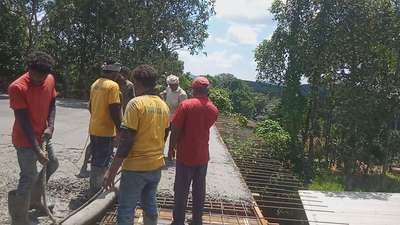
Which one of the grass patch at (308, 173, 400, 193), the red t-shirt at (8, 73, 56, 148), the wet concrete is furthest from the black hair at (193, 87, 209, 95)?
the grass patch at (308, 173, 400, 193)

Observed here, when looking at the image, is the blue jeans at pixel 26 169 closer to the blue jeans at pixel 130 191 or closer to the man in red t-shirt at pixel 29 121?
the man in red t-shirt at pixel 29 121

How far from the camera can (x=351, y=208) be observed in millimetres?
7262

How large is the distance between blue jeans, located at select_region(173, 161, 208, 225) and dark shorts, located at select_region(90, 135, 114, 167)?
98 centimetres

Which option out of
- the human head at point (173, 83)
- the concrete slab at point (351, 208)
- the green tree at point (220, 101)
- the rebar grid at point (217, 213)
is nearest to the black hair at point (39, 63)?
the rebar grid at point (217, 213)

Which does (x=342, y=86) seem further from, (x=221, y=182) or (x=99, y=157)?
(x=99, y=157)

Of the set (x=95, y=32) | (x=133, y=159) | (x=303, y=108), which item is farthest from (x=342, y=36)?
(x=133, y=159)

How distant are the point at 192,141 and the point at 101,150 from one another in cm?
118

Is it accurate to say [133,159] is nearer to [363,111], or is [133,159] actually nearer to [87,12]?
[363,111]

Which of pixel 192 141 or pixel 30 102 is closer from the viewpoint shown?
pixel 30 102

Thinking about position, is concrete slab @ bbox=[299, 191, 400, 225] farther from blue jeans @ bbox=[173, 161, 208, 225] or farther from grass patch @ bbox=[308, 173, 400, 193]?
grass patch @ bbox=[308, 173, 400, 193]

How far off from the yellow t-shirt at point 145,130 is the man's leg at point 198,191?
0.90 metres

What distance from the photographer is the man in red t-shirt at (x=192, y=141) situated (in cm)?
457

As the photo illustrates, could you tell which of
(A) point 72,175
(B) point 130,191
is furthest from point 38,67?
(A) point 72,175

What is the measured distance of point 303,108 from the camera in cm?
2336
